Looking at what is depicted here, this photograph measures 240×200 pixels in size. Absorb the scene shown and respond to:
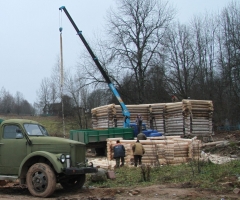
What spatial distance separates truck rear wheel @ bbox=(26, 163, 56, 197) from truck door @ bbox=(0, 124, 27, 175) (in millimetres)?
639

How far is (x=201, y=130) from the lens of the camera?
30188mm

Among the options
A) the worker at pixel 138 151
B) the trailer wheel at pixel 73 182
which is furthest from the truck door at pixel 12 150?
the worker at pixel 138 151

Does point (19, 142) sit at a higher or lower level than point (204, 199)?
higher

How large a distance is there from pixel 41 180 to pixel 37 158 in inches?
29.3

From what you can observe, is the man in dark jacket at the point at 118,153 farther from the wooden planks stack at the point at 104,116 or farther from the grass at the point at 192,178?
the wooden planks stack at the point at 104,116

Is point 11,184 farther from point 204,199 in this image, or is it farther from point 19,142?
point 204,199

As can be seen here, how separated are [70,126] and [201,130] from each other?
19584mm

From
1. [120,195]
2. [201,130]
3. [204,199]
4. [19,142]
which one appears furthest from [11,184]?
[201,130]

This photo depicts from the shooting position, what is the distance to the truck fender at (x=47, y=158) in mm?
10039

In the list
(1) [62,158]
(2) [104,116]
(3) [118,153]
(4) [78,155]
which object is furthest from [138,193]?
(2) [104,116]

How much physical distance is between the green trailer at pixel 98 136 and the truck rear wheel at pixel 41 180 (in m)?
13.7

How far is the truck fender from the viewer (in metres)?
10.0

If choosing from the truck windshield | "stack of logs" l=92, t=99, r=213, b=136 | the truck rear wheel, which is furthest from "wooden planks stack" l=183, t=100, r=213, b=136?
the truck rear wheel

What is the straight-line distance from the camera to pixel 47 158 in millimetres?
10234
